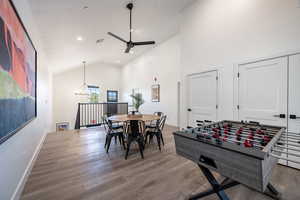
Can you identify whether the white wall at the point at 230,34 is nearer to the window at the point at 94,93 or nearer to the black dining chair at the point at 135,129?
the black dining chair at the point at 135,129

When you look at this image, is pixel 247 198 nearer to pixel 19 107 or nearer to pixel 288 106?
pixel 288 106

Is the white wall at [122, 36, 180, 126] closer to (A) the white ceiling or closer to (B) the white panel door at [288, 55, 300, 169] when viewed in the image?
(A) the white ceiling

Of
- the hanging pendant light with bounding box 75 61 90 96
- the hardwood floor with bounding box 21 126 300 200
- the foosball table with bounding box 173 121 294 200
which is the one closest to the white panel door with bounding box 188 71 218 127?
the hardwood floor with bounding box 21 126 300 200

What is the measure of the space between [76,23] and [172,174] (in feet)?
14.0

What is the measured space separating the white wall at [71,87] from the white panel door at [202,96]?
294 inches

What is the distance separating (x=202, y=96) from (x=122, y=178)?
3043mm

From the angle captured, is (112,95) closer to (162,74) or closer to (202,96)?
(162,74)

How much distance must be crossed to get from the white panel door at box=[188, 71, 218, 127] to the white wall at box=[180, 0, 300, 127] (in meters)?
0.18

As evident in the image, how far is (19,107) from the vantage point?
1661 millimetres

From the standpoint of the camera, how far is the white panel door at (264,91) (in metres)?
2.55

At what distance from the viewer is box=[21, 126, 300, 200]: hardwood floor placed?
176 cm

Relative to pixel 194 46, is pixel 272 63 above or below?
below

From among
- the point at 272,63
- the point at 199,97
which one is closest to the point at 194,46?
the point at 199,97

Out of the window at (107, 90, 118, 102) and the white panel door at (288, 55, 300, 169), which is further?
the window at (107, 90, 118, 102)
